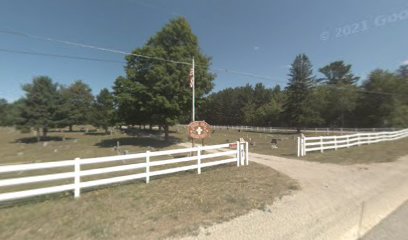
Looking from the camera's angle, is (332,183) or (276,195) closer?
(276,195)

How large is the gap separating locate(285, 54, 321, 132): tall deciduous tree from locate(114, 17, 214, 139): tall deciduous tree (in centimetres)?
3473

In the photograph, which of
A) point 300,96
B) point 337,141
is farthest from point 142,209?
point 300,96

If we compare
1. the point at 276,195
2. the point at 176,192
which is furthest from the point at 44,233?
the point at 276,195

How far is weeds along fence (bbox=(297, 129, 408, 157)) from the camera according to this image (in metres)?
15.9

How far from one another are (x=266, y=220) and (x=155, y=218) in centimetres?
222

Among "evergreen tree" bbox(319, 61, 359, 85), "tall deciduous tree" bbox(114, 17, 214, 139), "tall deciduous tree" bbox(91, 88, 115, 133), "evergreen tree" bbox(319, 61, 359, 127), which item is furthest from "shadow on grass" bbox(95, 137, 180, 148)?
"evergreen tree" bbox(319, 61, 359, 85)

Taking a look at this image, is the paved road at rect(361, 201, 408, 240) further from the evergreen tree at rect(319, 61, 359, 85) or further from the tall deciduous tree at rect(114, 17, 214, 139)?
the evergreen tree at rect(319, 61, 359, 85)

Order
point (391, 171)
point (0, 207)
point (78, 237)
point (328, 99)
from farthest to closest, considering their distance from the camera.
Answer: point (328, 99)
point (391, 171)
point (0, 207)
point (78, 237)

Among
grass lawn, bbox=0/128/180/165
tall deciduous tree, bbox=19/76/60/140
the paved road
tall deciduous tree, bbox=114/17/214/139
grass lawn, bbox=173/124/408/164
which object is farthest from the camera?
tall deciduous tree, bbox=19/76/60/140

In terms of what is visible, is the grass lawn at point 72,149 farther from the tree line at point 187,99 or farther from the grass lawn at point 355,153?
the grass lawn at point 355,153

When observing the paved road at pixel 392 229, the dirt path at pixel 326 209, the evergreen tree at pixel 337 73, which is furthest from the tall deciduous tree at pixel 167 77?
the evergreen tree at pixel 337 73

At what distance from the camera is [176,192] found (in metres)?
7.28

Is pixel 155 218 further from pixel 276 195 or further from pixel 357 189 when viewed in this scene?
pixel 357 189

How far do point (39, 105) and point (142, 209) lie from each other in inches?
1657
